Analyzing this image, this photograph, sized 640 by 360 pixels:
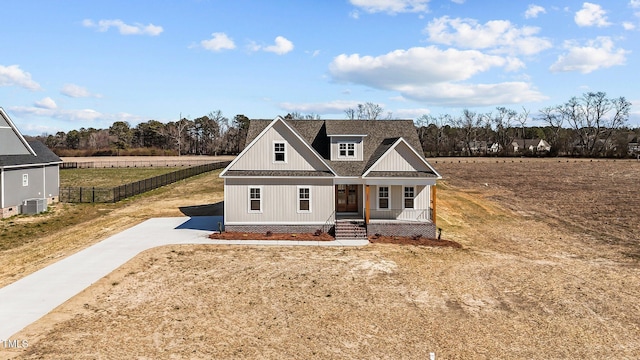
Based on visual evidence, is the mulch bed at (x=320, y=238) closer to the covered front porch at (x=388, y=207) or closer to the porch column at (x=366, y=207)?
the covered front porch at (x=388, y=207)

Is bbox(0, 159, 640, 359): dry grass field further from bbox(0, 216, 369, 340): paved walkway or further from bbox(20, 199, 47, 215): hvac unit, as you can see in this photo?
bbox(20, 199, 47, 215): hvac unit

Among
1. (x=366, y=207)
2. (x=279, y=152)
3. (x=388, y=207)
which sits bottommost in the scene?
(x=388, y=207)

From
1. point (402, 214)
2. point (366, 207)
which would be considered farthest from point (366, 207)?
point (402, 214)

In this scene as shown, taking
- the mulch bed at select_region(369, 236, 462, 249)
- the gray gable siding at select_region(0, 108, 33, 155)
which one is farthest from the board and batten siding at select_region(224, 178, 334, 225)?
the gray gable siding at select_region(0, 108, 33, 155)

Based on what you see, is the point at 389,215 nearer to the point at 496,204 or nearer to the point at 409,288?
the point at 409,288

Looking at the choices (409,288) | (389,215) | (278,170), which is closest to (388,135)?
(389,215)

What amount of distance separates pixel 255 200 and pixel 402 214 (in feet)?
31.8

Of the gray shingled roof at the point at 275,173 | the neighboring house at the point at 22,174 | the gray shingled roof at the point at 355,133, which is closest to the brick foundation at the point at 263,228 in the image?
the gray shingled roof at the point at 275,173

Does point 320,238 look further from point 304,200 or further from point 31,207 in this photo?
point 31,207

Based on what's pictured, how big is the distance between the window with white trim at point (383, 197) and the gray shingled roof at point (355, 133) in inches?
70.5

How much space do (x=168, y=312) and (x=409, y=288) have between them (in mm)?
9448

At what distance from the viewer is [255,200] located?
81.3 feet

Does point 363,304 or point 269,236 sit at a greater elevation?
point 269,236

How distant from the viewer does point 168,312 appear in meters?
13.6
